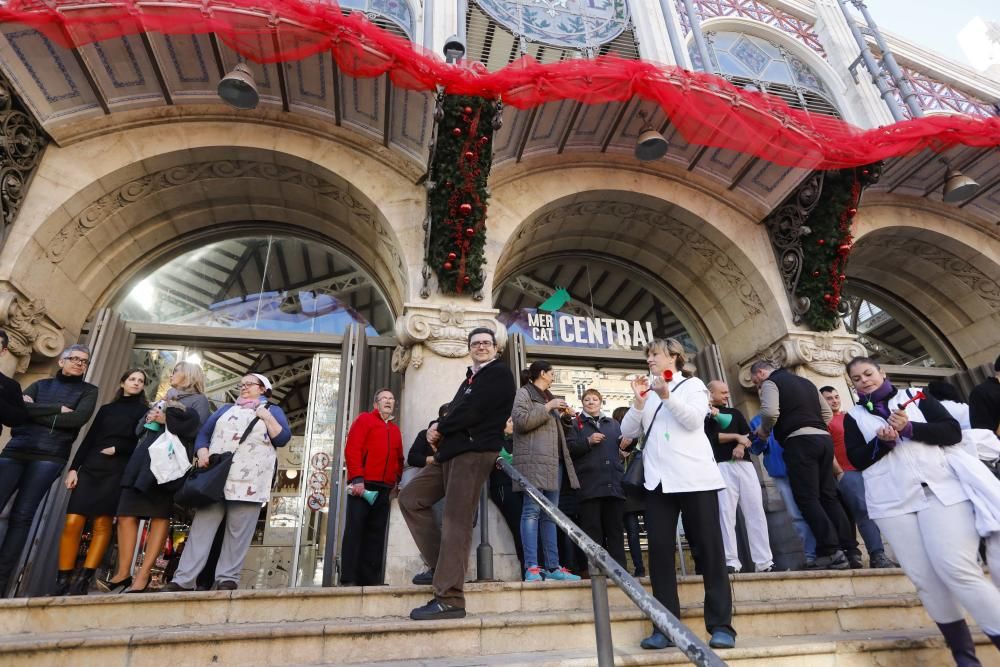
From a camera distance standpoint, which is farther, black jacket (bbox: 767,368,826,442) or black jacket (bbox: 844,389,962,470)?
black jacket (bbox: 767,368,826,442)

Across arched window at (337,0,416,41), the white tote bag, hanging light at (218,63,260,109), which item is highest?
arched window at (337,0,416,41)

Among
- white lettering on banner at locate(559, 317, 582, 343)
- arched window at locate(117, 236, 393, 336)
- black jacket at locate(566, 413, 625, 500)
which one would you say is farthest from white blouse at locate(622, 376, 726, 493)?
arched window at locate(117, 236, 393, 336)

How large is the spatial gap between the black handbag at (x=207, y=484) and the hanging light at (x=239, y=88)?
389cm

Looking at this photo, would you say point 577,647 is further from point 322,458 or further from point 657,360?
point 322,458

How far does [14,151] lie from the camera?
557 cm

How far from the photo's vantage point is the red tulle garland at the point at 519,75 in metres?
5.09

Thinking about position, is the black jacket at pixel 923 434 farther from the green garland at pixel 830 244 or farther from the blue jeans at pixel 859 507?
the green garland at pixel 830 244

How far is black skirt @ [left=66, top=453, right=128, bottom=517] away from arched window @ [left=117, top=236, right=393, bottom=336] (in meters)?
3.32

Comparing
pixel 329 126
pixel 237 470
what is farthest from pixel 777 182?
Result: pixel 237 470

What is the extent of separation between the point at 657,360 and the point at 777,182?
5342 mm

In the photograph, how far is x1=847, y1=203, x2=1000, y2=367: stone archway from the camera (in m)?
8.23

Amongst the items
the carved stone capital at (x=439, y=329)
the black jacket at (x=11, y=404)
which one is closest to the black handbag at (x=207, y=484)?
the black jacket at (x=11, y=404)

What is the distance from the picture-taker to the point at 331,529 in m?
5.73

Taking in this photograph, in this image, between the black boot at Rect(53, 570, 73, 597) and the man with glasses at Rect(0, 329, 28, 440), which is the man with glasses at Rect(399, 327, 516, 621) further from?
A: the man with glasses at Rect(0, 329, 28, 440)
